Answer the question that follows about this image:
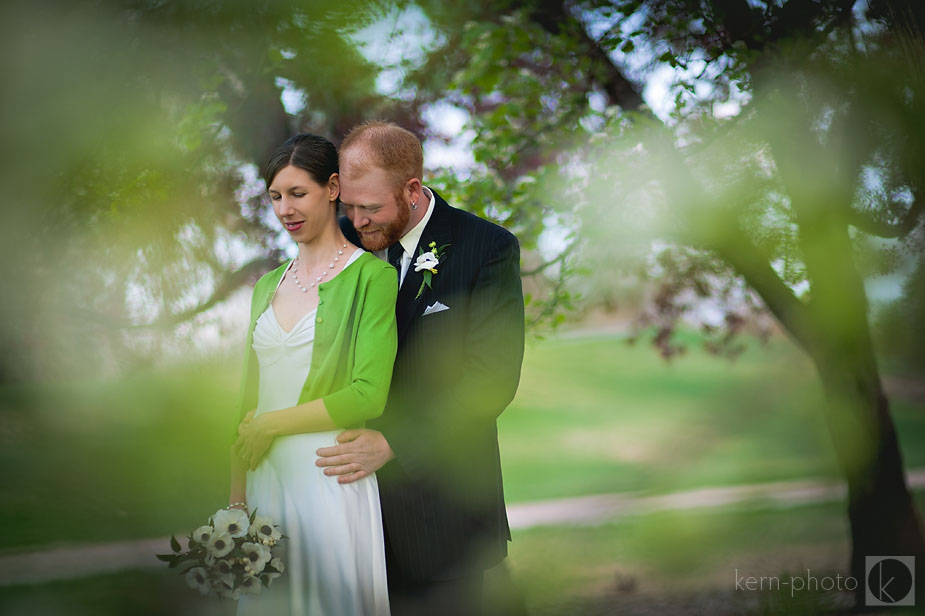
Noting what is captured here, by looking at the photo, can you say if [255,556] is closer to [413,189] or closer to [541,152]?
[413,189]

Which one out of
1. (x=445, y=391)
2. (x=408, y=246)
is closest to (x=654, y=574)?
Result: (x=445, y=391)

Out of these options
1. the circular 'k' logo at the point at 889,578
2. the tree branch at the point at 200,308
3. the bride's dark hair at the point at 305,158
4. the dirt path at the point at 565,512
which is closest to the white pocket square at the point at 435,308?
the bride's dark hair at the point at 305,158

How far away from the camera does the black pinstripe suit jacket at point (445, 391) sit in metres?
2.30

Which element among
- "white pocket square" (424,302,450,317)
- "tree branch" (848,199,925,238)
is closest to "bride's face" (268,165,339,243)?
"white pocket square" (424,302,450,317)

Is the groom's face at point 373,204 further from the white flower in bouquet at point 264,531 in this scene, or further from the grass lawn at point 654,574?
the grass lawn at point 654,574

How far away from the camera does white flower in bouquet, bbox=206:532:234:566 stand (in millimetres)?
2055

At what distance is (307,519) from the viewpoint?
2.17 m

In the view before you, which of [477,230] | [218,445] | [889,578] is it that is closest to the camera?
[477,230]

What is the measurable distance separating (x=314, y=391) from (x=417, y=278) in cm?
49

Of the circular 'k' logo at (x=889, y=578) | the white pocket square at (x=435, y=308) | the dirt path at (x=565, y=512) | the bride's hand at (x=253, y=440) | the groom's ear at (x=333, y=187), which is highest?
the groom's ear at (x=333, y=187)

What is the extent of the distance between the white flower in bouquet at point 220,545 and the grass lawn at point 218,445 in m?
0.36

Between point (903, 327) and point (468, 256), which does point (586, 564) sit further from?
point (468, 256)

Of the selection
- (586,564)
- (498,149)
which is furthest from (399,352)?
(586,564)

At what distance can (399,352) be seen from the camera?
91.3 inches
